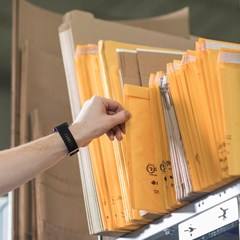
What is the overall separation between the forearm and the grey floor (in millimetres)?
2803

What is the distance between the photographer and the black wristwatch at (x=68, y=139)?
1.35 metres

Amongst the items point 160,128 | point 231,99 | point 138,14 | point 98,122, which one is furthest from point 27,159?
point 138,14

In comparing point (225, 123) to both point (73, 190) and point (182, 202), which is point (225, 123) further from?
point (73, 190)

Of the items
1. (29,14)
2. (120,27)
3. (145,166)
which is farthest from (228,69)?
(29,14)

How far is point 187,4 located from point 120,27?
246 centimetres

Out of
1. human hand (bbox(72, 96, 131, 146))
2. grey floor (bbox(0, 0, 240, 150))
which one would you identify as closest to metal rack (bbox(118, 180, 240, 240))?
human hand (bbox(72, 96, 131, 146))

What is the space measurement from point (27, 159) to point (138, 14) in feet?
9.81

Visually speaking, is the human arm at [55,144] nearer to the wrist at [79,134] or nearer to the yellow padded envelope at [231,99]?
the wrist at [79,134]

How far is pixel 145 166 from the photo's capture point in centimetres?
127

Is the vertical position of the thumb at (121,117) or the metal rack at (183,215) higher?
the thumb at (121,117)

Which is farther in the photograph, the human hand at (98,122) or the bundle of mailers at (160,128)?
the human hand at (98,122)

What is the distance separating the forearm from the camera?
134cm

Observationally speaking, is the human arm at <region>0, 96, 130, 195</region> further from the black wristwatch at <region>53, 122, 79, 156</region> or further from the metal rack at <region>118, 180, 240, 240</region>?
the metal rack at <region>118, 180, 240, 240</region>

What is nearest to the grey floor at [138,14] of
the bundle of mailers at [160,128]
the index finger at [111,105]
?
the bundle of mailers at [160,128]
